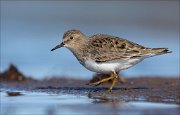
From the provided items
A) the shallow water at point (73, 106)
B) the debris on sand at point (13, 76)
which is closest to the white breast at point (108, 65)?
the shallow water at point (73, 106)

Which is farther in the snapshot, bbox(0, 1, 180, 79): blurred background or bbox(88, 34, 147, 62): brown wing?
bbox(0, 1, 180, 79): blurred background

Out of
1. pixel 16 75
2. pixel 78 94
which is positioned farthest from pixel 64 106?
pixel 16 75

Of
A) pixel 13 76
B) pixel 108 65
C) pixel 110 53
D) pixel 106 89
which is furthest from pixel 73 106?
pixel 13 76

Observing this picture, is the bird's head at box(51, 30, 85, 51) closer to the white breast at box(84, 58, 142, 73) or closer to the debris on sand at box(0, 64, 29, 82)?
the white breast at box(84, 58, 142, 73)

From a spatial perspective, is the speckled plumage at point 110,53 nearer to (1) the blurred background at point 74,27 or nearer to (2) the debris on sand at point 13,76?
(2) the debris on sand at point 13,76

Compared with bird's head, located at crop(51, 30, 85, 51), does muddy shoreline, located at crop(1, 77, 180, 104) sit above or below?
below

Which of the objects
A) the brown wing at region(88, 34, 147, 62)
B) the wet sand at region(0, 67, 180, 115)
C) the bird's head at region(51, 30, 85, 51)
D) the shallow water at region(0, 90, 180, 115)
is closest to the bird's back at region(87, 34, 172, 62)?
the brown wing at region(88, 34, 147, 62)

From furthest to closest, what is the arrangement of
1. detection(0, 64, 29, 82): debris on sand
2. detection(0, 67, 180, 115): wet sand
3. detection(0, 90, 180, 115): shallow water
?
detection(0, 64, 29, 82): debris on sand, detection(0, 67, 180, 115): wet sand, detection(0, 90, 180, 115): shallow water
